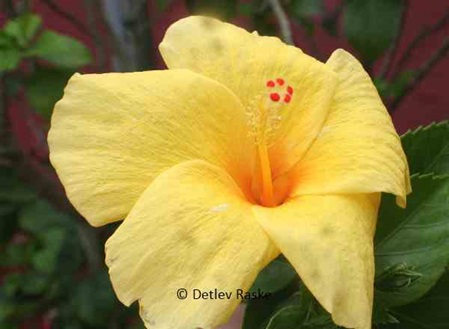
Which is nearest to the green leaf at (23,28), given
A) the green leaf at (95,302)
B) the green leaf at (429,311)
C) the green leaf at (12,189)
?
the green leaf at (12,189)

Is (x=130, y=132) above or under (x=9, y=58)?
above

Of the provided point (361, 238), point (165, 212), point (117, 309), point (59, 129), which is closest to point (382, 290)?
point (361, 238)

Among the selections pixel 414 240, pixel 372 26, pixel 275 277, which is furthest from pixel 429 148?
pixel 372 26

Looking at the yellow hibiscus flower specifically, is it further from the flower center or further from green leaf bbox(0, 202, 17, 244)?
green leaf bbox(0, 202, 17, 244)

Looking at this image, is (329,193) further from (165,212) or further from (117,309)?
(117,309)

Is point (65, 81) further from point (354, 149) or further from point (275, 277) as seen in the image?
point (354, 149)

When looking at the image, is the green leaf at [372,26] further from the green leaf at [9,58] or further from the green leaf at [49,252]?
the green leaf at [49,252]
